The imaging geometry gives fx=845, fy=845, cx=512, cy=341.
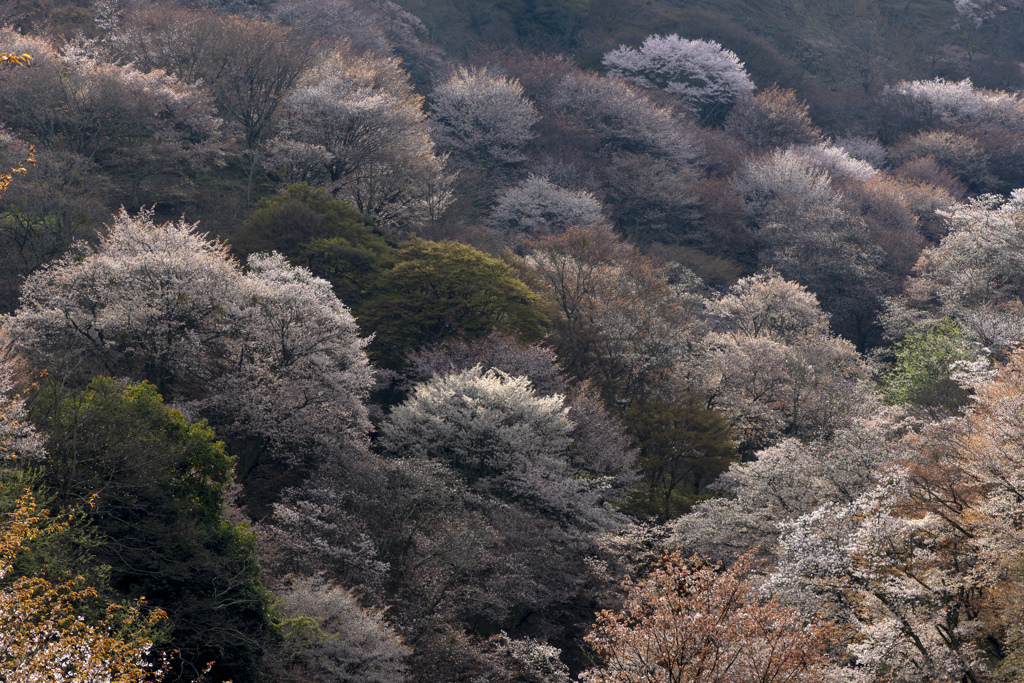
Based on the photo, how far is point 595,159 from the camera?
2653 inches

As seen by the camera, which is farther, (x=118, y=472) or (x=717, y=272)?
(x=717, y=272)

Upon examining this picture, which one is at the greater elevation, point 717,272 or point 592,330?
point 592,330

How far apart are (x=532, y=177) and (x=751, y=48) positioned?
161 feet

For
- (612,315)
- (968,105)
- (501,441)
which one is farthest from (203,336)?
(968,105)

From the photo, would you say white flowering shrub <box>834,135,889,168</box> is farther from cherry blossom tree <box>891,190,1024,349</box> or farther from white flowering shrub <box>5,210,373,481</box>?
white flowering shrub <box>5,210,373,481</box>

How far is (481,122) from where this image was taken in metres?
63.7

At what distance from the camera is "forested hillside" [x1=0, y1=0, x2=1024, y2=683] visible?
18.3 meters

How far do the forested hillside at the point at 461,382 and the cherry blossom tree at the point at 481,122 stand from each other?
32 cm

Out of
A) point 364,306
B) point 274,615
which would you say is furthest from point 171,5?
point 274,615

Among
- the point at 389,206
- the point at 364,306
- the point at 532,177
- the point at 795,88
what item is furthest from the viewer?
the point at 795,88

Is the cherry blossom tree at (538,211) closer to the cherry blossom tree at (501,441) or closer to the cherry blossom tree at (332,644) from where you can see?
the cherry blossom tree at (501,441)

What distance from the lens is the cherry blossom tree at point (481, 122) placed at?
6300 centimetres

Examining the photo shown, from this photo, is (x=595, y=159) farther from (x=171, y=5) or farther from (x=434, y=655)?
(x=434, y=655)

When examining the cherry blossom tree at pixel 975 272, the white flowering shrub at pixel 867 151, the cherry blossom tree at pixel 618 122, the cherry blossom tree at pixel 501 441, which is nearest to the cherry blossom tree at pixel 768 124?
the white flowering shrub at pixel 867 151
